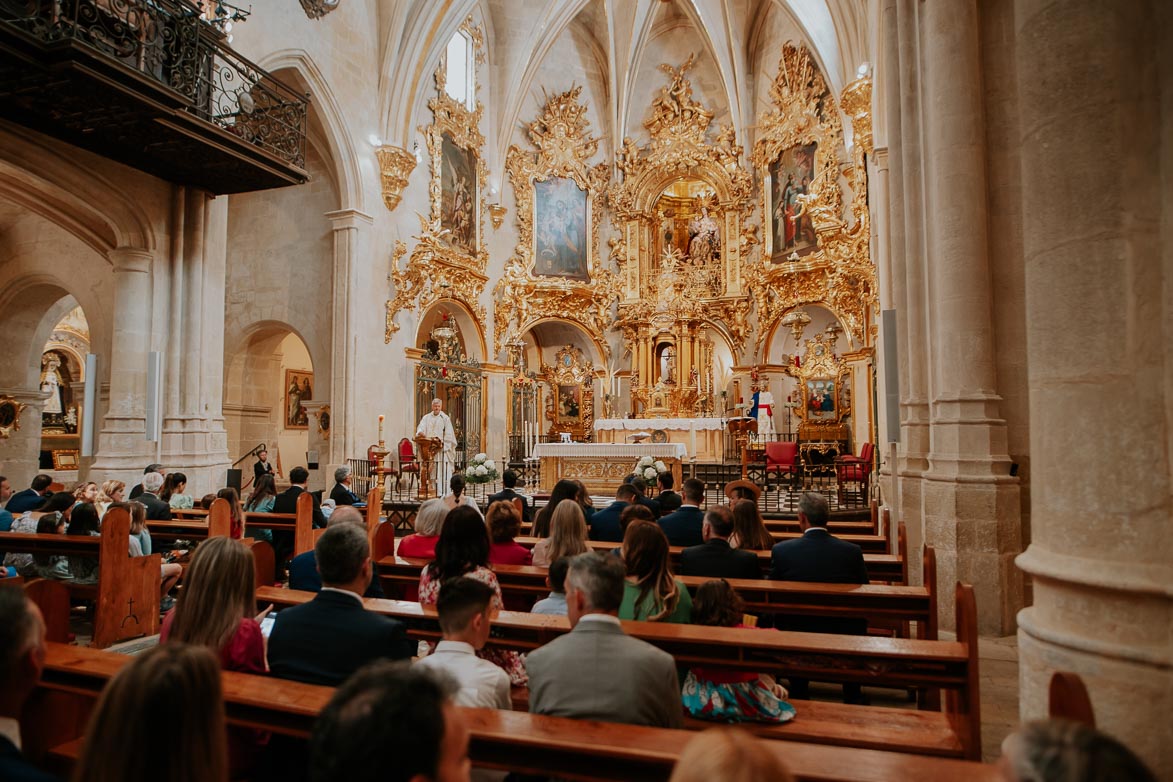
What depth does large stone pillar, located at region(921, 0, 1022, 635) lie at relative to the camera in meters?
5.44

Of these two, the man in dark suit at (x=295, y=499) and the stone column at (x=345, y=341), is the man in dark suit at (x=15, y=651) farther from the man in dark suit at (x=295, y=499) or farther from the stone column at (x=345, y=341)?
the stone column at (x=345, y=341)

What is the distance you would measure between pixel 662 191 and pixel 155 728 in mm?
21218

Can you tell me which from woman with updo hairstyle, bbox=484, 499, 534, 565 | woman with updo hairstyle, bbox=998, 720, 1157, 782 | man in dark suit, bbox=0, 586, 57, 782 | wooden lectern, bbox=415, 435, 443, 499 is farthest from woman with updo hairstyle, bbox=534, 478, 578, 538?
wooden lectern, bbox=415, 435, 443, 499

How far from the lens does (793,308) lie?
18.5 meters

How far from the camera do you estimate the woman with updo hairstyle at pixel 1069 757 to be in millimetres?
1095

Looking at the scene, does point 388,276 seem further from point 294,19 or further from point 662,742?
point 662,742

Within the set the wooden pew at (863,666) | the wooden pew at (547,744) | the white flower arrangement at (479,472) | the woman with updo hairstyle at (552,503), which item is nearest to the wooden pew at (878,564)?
the woman with updo hairstyle at (552,503)

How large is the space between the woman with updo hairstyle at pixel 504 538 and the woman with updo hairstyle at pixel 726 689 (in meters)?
1.85

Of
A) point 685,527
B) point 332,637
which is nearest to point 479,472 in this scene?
point 685,527

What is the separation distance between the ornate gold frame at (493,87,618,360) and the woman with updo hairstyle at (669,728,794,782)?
60.5 ft

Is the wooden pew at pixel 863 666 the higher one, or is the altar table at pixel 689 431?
the altar table at pixel 689 431

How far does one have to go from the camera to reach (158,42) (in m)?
8.30

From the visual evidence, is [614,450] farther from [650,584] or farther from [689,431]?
[650,584]

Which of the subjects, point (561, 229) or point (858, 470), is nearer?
point (858, 470)
